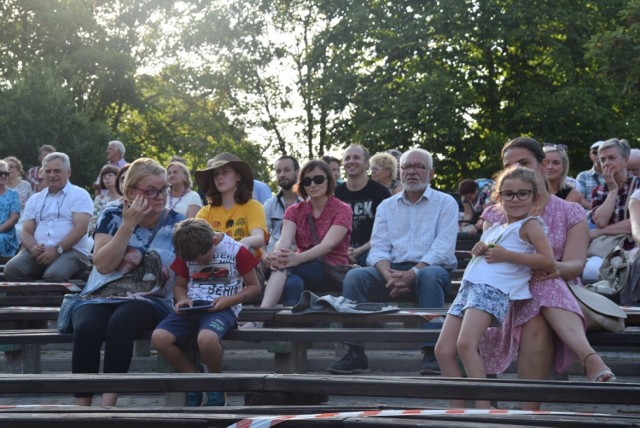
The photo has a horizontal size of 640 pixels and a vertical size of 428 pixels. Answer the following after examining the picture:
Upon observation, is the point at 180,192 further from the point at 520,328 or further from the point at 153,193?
the point at 520,328

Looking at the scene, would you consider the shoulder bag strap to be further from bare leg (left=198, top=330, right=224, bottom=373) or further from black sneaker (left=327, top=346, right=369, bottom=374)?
bare leg (left=198, top=330, right=224, bottom=373)

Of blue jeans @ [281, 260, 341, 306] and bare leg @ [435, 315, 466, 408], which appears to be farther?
blue jeans @ [281, 260, 341, 306]

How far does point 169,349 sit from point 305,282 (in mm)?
2633

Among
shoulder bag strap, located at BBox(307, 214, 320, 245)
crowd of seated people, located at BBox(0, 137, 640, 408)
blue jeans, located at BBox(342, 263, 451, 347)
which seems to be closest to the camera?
crowd of seated people, located at BBox(0, 137, 640, 408)

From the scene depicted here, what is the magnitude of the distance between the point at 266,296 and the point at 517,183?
11.0ft

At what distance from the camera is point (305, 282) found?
9.66m

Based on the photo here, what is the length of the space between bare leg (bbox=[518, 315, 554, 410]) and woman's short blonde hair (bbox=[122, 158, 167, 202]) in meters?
2.50

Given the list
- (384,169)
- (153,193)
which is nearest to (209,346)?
(153,193)

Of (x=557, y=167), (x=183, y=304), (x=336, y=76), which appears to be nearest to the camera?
(x=183, y=304)

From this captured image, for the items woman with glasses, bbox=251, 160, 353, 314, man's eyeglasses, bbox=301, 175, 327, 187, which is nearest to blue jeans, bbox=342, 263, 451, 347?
woman with glasses, bbox=251, 160, 353, 314

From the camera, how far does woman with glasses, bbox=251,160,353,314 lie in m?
9.44

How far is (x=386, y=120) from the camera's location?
33375mm

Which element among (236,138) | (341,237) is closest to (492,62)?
(236,138)

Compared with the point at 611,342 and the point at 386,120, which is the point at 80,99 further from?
the point at 611,342
